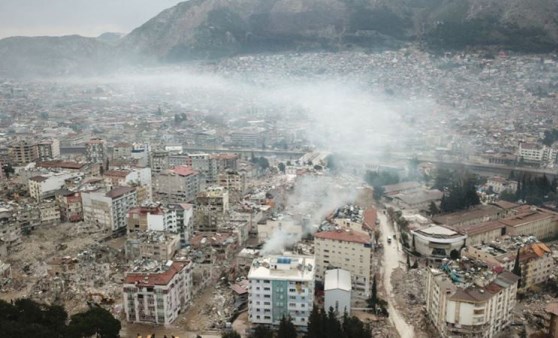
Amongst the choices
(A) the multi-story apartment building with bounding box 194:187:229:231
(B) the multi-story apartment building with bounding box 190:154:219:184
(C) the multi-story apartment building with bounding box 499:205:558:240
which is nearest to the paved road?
(C) the multi-story apartment building with bounding box 499:205:558:240

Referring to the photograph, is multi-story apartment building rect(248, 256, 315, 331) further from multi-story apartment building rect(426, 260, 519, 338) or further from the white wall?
multi-story apartment building rect(426, 260, 519, 338)

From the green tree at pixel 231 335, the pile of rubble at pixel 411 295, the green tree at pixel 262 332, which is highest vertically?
the green tree at pixel 231 335

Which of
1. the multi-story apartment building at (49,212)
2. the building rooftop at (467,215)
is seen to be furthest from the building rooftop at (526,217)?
the multi-story apartment building at (49,212)

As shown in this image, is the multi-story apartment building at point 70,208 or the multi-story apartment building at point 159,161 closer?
the multi-story apartment building at point 70,208

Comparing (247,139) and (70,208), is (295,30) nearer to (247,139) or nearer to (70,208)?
(247,139)

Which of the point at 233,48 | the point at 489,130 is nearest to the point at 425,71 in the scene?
the point at 489,130

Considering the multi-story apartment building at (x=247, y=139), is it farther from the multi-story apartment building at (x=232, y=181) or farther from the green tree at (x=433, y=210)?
the green tree at (x=433, y=210)
